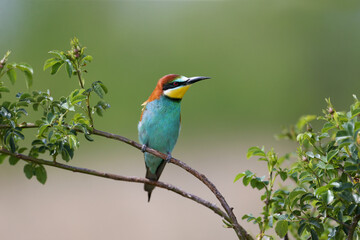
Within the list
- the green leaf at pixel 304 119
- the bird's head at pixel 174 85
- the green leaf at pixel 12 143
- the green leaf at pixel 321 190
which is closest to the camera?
the green leaf at pixel 321 190

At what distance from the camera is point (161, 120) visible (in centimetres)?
139

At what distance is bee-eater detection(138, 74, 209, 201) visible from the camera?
135 centimetres

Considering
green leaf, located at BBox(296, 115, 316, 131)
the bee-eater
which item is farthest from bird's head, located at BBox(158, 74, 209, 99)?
green leaf, located at BBox(296, 115, 316, 131)

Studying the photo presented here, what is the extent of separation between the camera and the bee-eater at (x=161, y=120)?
4.44ft

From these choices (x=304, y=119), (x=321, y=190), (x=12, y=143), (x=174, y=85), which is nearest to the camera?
(x=321, y=190)

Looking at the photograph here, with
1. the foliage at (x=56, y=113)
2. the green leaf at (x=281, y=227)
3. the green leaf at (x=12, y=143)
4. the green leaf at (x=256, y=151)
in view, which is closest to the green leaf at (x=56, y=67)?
the foliage at (x=56, y=113)

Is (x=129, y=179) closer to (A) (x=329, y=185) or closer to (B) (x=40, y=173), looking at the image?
(B) (x=40, y=173)

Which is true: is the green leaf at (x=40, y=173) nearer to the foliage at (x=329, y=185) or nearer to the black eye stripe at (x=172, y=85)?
the foliage at (x=329, y=185)

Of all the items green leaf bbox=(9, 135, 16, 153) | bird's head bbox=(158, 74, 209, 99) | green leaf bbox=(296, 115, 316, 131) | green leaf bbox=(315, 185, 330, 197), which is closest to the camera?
green leaf bbox=(315, 185, 330, 197)

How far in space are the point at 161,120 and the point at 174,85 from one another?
138 millimetres

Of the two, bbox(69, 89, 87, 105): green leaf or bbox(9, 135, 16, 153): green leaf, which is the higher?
bbox(69, 89, 87, 105): green leaf

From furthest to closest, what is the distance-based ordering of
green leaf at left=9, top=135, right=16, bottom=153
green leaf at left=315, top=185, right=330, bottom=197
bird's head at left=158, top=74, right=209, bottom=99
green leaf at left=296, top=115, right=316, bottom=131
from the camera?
bird's head at left=158, top=74, right=209, bottom=99 → green leaf at left=296, top=115, right=316, bottom=131 → green leaf at left=9, top=135, right=16, bottom=153 → green leaf at left=315, top=185, right=330, bottom=197

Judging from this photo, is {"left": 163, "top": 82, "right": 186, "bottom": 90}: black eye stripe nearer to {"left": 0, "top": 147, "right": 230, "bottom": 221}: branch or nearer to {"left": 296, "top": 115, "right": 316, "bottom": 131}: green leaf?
{"left": 296, "top": 115, "right": 316, "bottom": 131}: green leaf

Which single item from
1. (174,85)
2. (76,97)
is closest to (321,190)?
(76,97)
